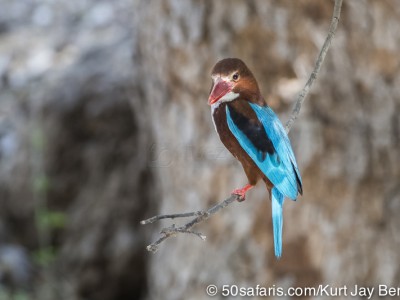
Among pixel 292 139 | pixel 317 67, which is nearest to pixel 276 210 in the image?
pixel 317 67

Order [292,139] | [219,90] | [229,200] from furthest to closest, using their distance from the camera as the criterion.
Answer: [292,139], [229,200], [219,90]

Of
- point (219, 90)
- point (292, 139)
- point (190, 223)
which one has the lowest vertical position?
point (190, 223)

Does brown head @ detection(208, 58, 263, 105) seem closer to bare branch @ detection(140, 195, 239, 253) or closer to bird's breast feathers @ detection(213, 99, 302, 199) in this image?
bird's breast feathers @ detection(213, 99, 302, 199)

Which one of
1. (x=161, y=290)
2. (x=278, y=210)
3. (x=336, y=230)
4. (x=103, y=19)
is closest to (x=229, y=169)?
(x=336, y=230)

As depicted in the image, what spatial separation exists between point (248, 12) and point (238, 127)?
228 cm

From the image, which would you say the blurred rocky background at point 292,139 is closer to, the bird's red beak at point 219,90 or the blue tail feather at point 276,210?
the blue tail feather at point 276,210

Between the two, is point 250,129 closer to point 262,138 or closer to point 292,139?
point 262,138

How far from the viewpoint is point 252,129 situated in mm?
731

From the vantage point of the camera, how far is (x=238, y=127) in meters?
0.73

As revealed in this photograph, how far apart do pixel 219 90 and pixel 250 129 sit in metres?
0.06

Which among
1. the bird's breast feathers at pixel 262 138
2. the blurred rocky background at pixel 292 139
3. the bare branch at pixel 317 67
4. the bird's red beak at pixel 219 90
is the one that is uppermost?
the blurred rocky background at pixel 292 139

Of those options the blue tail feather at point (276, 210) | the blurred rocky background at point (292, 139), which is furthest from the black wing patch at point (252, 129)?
the blurred rocky background at point (292, 139)

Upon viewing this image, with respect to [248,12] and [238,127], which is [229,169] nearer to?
[248,12]

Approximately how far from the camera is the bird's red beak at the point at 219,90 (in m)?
0.68
